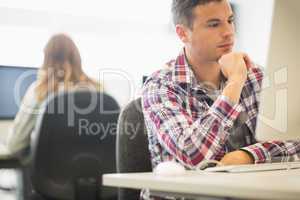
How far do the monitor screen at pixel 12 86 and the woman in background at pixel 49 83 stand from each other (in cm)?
24

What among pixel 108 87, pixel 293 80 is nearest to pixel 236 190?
A: pixel 293 80

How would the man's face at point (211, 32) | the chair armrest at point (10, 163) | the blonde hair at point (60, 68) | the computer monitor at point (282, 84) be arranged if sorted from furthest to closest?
the blonde hair at point (60, 68), the chair armrest at point (10, 163), the man's face at point (211, 32), the computer monitor at point (282, 84)

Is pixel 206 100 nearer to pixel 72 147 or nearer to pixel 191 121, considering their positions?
pixel 191 121

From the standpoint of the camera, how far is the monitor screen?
2.41m

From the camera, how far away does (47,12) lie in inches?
121

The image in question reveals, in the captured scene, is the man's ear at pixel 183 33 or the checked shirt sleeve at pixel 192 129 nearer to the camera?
the checked shirt sleeve at pixel 192 129

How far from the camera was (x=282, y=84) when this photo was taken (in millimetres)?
816

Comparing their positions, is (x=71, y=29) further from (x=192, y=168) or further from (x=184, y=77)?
(x=192, y=168)

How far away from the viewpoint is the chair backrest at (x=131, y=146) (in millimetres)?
1130

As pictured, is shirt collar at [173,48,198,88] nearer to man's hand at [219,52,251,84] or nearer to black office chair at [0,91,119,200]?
man's hand at [219,52,251,84]

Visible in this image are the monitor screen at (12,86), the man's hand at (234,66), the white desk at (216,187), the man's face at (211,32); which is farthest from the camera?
the monitor screen at (12,86)

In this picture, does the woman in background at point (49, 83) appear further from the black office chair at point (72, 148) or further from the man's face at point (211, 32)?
the man's face at point (211, 32)

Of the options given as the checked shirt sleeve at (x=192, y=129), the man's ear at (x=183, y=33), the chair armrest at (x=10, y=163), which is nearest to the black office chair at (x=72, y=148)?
the chair armrest at (x=10, y=163)

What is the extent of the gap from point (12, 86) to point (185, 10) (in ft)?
4.44
